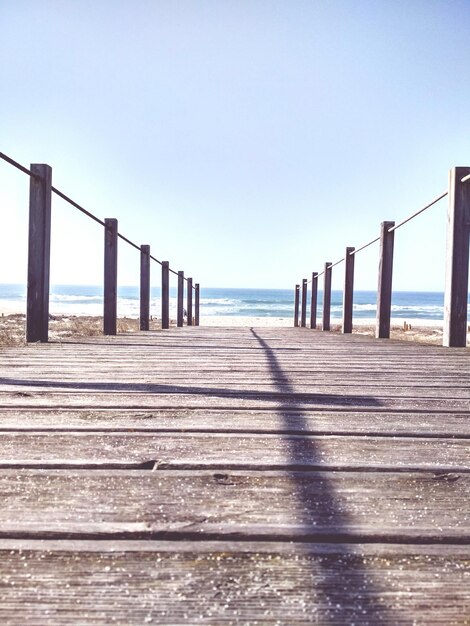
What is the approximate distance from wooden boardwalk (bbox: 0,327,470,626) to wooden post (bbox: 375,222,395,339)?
3823mm

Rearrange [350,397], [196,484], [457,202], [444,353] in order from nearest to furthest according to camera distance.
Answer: [196,484] < [350,397] < [444,353] < [457,202]

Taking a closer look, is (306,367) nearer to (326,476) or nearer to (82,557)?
(326,476)

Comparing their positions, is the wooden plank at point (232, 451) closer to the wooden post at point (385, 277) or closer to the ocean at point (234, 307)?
the wooden post at point (385, 277)

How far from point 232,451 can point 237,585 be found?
50 cm

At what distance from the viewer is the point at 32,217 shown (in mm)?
3490

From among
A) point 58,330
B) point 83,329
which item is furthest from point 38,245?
point 58,330

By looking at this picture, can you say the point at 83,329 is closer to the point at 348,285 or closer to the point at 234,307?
the point at 348,285

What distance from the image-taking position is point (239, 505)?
2.77ft

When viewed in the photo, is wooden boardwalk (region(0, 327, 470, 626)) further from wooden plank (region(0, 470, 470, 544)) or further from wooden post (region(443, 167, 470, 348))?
wooden post (region(443, 167, 470, 348))

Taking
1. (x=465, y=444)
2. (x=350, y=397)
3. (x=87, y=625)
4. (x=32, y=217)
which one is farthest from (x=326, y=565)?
(x=32, y=217)

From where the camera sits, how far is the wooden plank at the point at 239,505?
751 mm

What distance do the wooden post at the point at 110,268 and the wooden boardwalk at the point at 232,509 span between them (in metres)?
3.43

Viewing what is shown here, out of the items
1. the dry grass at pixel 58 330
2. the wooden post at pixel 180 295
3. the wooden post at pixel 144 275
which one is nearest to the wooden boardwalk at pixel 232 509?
the dry grass at pixel 58 330

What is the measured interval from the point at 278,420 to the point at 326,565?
0.76 m
